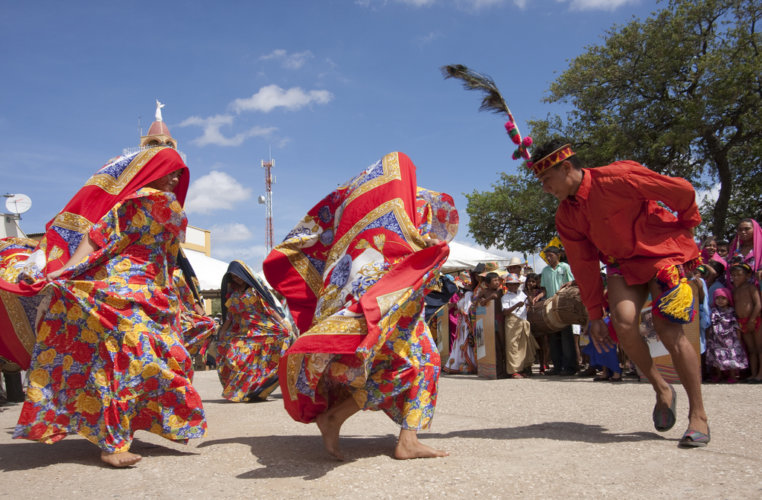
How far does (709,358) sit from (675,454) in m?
4.58

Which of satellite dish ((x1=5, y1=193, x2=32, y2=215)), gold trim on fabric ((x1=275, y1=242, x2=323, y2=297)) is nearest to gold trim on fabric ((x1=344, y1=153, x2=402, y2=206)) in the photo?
gold trim on fabric ((x1=275, y1=242, x2=323, y2=297))

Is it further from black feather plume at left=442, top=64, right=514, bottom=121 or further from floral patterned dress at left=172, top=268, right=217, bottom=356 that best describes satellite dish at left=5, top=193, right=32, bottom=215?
black feather plume at left=442, top=64, right=514, bottom=121

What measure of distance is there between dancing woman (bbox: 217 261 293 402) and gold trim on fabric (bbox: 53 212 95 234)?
3495mm

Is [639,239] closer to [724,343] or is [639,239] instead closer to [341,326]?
[341,326]

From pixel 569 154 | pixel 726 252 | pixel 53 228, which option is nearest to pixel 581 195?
pixel 569 154

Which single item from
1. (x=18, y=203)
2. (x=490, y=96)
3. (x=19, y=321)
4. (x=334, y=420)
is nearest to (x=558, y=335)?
(x=490, y=96)

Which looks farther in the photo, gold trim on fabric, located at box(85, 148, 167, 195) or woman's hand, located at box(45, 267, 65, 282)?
gold trim on fabric, located at box(85, 148, 167, 195)

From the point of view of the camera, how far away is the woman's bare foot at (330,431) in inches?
135

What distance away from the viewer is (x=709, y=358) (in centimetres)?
722

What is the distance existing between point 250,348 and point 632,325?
186 inches

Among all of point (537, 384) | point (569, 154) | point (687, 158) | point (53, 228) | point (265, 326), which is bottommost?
point (537, 384)

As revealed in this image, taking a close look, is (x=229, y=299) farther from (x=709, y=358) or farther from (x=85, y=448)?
(x=709, y=358)

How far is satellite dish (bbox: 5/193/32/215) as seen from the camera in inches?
530

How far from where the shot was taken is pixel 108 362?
3756 mm
